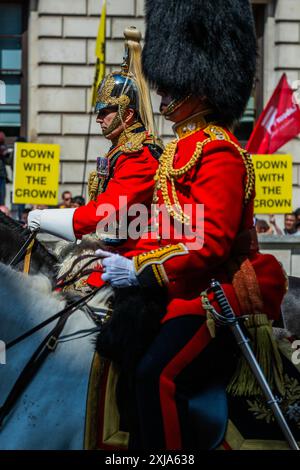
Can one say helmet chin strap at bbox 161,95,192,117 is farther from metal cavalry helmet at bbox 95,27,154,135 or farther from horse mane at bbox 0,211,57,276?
metal cavalry helmet at bbox 95,27,154,135

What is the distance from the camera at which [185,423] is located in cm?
425

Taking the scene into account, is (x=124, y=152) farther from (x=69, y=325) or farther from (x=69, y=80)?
(x=69, y=80)

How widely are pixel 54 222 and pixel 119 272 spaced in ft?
→ 4.12

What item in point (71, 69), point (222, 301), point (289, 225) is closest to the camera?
point (222, 301)

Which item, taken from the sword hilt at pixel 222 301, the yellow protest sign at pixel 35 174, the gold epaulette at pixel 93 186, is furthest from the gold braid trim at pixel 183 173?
the yellow protest sign at pixel 35 174

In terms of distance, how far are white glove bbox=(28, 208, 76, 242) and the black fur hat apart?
109cm

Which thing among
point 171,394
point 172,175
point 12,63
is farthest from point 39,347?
point 12,63

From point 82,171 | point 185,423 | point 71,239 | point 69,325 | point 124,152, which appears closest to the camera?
point 185,423

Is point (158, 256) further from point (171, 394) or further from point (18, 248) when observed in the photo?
point (18, 248)

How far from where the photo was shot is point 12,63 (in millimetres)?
18594

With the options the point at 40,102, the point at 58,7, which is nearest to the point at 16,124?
the point at 40,102

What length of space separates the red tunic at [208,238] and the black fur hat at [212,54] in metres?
0.20

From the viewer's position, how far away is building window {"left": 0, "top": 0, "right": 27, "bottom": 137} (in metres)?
18.5

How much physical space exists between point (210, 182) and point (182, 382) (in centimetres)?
93
